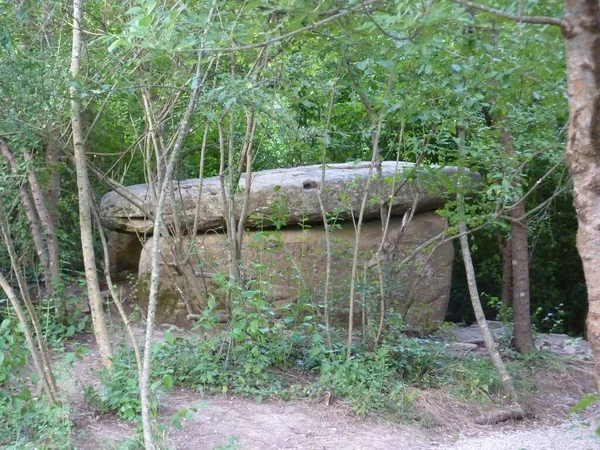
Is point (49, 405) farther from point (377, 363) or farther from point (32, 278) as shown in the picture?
point (32, 278)

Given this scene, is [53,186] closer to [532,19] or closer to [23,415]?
[23,415]

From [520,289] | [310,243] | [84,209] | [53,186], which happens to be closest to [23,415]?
[84,209]

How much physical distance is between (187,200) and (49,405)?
3848 millimetres

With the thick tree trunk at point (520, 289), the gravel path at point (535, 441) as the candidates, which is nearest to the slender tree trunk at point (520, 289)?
the thick tree trunk at point (520, 289)

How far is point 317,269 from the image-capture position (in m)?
8.43

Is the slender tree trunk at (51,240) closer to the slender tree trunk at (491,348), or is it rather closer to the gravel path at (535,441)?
the slender tree trunk at (491,348)

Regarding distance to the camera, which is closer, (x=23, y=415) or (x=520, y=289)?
(x=23, y=415)

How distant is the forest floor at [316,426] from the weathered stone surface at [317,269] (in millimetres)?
1226

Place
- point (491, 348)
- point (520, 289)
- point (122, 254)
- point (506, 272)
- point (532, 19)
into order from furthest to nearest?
point (122, 254)
point (506, 272)
point (520, 289)
point (491, 348)
point (532, 19)

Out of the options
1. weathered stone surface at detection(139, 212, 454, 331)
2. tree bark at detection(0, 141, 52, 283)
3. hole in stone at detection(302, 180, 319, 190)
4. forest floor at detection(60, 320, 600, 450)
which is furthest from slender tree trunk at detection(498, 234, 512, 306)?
tree bark at detection(0, 141, 52, 283)

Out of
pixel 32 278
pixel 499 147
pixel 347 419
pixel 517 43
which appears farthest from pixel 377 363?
pixel 32 278

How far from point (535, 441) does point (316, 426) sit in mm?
1712

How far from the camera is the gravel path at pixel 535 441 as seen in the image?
5.76 meters

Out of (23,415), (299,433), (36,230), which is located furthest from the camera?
(36,230)
